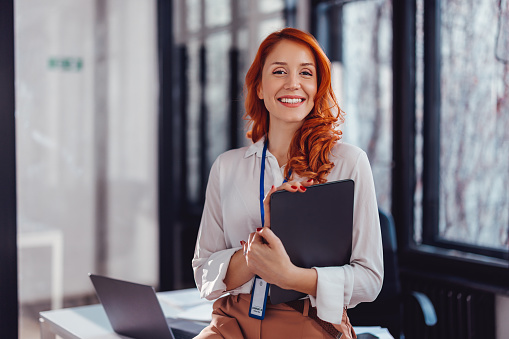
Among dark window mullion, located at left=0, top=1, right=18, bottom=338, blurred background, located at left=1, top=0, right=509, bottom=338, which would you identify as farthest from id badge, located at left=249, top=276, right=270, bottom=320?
dark window mullion, located at left=0, top=1, right=18, bottom=338

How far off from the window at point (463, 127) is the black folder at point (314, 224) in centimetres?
170

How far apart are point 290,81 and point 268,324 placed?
2.26 ft

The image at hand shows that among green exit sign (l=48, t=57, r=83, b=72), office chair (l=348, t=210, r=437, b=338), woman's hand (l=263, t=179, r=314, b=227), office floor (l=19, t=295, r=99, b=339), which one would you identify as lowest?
office floor (l=19, t=295, r=99, b=339)

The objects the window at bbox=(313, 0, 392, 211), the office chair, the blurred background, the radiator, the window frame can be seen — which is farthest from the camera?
the window at bbox=(313, 0, 392, 211)

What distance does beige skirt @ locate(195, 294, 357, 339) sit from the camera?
1502 mm

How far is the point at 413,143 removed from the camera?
327cm

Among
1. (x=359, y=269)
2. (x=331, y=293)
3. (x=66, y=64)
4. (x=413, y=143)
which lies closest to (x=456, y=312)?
(x=413, y=143)

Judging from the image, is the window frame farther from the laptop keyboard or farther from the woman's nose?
the woman's nose

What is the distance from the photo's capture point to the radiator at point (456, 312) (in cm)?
276

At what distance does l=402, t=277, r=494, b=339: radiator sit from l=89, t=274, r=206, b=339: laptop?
55.3 inches

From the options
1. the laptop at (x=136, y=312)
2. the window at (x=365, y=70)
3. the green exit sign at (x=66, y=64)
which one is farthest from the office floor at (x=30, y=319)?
the window at (x=365, y=70)

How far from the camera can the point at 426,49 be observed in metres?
3.20

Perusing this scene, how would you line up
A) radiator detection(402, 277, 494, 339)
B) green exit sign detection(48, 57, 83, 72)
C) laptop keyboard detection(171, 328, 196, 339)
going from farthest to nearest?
green exit sign detection(48, 57, 83, 72) < radiator detection(402, 277, 494, 339) < laptop keyboard detection(171, 328, 196, 339)

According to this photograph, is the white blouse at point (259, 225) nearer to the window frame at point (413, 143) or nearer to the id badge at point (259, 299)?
the id badge at point (259, 299)
